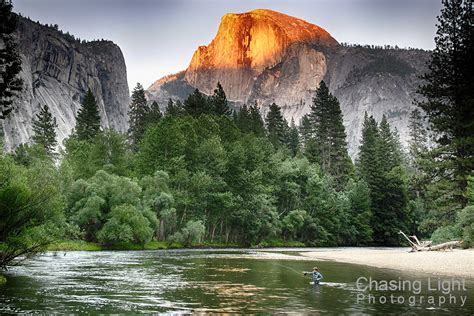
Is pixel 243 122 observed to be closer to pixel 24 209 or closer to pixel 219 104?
pixel 219 104

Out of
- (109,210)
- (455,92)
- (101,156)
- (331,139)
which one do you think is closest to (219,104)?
(331,139)

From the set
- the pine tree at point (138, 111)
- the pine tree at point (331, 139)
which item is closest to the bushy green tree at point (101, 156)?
the pine tree at point (138, 111)

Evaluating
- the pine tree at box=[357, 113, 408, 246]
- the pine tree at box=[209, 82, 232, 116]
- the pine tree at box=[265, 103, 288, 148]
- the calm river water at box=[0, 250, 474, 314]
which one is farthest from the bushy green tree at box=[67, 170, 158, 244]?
the pine tree at box=[265, 103, 288, 148]

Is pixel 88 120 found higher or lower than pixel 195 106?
lower

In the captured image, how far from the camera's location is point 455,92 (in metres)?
58.5

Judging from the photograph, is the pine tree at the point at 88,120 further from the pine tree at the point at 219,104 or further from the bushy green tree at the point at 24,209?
the bushy green tree at the point at 24,209

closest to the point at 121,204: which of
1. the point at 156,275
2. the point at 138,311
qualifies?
the point at 156,275

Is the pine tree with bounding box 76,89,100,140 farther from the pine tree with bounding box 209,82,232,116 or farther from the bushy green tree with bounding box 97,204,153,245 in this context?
the bushy green tree with bounding box 97,204,153,245

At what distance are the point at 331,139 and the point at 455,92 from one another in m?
68.4

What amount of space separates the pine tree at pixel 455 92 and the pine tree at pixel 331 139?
6294 cm

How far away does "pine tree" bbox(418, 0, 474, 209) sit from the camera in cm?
5775

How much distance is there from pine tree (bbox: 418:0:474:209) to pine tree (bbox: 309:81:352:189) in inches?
2478

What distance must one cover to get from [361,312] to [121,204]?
54267 mm

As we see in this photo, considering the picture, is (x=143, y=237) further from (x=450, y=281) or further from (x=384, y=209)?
(x=384, y=209)
